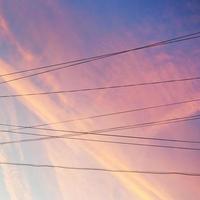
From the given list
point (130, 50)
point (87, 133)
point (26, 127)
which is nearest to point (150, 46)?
point (130, 50)

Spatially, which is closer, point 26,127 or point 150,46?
point 150,46

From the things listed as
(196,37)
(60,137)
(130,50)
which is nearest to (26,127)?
(60,137)

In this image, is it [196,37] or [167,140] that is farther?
[167,140]

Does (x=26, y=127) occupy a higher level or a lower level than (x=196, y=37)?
lower

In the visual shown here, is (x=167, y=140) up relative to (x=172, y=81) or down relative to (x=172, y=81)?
down

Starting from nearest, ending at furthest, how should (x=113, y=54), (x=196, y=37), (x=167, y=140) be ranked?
(x=196, y=37) → (x=113, y=54) → (x=167, y=140)

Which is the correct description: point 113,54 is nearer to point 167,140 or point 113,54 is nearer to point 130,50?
point 130,50

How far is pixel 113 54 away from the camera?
55.3ft

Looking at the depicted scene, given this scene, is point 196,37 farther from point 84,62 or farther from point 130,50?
point 84,62

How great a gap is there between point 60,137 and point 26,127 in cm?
127

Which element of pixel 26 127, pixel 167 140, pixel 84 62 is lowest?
pixel 26 127

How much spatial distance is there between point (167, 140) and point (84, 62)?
14.6ft

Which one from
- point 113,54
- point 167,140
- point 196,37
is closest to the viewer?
point 196,37

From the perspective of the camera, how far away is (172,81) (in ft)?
56.6
